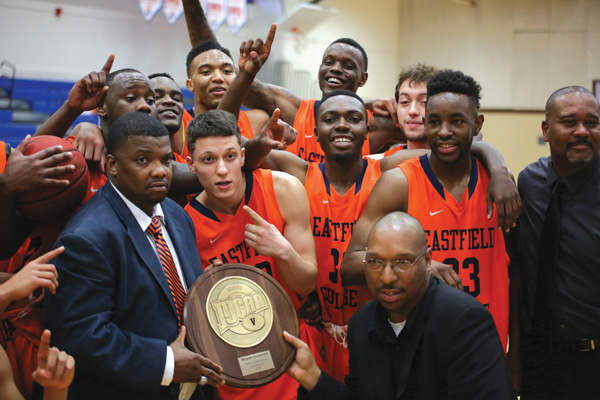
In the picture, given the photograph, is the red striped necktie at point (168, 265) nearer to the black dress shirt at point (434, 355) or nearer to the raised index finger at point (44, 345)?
the raised index finger at point (44, 345)

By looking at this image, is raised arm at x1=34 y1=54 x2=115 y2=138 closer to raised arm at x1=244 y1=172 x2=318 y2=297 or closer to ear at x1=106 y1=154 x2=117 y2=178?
ear at x1=106 y1=154 x2=117 y2=178

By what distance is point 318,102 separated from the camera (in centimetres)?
450

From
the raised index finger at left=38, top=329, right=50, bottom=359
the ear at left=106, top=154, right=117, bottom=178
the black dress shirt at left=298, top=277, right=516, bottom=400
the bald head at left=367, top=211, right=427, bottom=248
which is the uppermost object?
the ear at left=106, top=154, right=117, bottom=178

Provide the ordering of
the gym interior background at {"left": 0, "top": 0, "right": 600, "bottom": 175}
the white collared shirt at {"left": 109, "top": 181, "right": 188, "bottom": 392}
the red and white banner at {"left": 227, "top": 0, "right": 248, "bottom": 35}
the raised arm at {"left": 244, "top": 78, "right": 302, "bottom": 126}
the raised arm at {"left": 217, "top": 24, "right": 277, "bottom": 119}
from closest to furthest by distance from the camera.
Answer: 1. the white collared shirt at {"left": 109, "top": 181, "right": 188, "bottom": 392}
2. the raised arm at {"left": 217, "top": 24, "right": 277, "bottom": 119}
3. the raised arm at {"left": 244, "top": 78, "right": 302, "bottom": 126}
4. the gym interior background at {"left": 0, "top": 0, "right": 600, "bottom": 175}
5. the red and white banner at {"left": 227, "top": 0, "right": 248, "bottom": 35}

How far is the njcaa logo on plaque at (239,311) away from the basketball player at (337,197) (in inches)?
33.6

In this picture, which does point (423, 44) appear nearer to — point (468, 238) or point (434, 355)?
point (468, 238)

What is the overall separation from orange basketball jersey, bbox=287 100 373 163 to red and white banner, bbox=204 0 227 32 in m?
7.27

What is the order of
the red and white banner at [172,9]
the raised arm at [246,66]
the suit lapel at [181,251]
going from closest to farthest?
the suit lapel at [181,251] → the raised arm at [246,66] → the red and white banner at [172,9]

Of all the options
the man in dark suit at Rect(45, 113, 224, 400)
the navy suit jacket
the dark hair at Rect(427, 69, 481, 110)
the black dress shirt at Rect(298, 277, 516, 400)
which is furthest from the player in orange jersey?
the dark hair at Rect(427, 69, 481, 110)

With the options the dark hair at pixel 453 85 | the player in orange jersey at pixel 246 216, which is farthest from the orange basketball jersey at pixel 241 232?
the dark hair at pixel 453 85

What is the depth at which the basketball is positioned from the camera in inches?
97.6

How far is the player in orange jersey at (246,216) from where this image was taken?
113 inches

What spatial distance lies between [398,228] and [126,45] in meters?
9.62

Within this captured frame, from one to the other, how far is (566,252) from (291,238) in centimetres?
164
